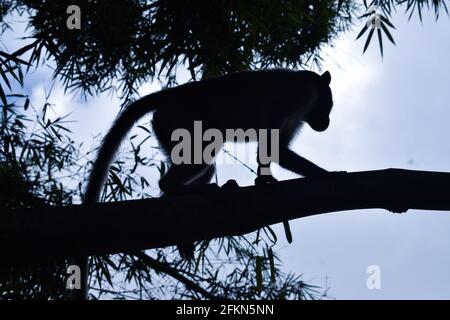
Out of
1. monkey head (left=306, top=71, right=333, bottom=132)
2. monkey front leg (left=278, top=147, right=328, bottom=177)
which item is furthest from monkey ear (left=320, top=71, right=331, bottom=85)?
monkey front leg (left=278, top=147, right=328, bottom=177)

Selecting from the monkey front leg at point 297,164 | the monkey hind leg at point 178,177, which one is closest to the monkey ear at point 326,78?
the monkey front leg at point 297,164

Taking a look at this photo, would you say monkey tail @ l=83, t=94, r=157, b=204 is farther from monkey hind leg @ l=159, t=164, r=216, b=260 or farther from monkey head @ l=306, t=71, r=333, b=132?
monkey head @ l=306, t=71, r=333, b=132

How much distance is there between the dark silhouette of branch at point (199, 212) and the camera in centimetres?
A: 263

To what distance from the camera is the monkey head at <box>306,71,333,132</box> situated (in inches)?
191

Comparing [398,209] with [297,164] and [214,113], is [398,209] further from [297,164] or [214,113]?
[214,113]

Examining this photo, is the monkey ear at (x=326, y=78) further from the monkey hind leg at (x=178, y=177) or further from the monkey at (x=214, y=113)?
the monkey hind leg at (x=178, y=177)

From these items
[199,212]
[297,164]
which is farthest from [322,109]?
[199,212]

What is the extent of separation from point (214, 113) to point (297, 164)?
673mm

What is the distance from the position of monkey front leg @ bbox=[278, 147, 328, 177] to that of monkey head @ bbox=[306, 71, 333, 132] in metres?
0.52
